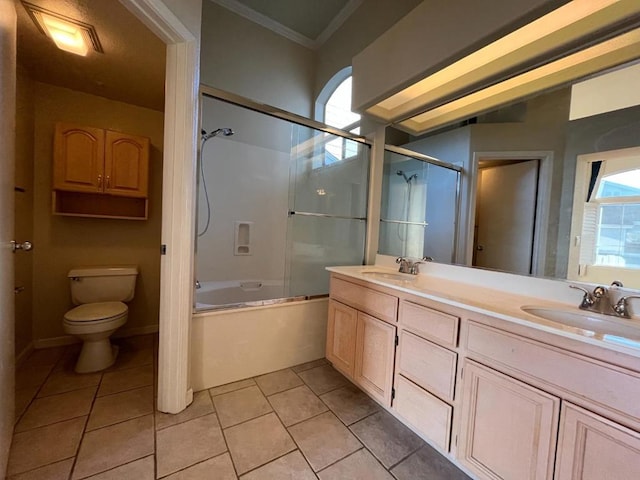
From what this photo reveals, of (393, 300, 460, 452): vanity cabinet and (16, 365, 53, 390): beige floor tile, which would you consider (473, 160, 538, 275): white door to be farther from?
(16, 365, 53, 390): beige floor tile

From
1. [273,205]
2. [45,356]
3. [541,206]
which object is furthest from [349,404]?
[45,356]

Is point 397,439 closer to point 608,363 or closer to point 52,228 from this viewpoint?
point 608,363

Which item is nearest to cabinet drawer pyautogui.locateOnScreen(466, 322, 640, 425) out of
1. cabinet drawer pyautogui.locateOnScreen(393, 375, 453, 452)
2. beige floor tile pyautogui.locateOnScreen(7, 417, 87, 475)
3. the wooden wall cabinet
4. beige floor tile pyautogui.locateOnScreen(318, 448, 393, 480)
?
cabinet drawer pyautogui.locateOnScreen(393, 375, 453, 452)

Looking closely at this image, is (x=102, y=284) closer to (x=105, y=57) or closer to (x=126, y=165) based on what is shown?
(x=126, y=165)

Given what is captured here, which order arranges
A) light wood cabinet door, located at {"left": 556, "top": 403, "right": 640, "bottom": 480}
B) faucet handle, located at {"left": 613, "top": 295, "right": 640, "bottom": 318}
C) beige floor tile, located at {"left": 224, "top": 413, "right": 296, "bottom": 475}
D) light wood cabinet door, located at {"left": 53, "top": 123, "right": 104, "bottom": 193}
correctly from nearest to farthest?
light wood cabinet door, located at {"left": 556, "top": 403, "right": 640, "bottom": 480} → faucet handle, located at {"left": 613, "top": 295, "right": 640, "bottom": 318} → beige floor tile, located at {"left": 224, "top": 413, "right": 296, "bottom": 475} → light wood cabinet door, located at {"left": 53, "top": 123, "right": 104, "bottom": 193}

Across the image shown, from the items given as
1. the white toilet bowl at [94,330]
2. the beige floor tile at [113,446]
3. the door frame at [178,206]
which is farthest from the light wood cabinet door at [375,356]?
the white toilet bowl at [94,330]

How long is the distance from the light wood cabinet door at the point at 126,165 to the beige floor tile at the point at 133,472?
1.97 m

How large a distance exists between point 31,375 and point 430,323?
265 centimetres

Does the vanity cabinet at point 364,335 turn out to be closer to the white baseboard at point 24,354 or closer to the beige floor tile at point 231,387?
the beige floor tile at point 231,387

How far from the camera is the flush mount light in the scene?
1461 mm

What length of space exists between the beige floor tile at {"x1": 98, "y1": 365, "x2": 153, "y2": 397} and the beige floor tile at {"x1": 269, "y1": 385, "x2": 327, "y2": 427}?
915 mm

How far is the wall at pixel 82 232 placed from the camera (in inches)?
86.0

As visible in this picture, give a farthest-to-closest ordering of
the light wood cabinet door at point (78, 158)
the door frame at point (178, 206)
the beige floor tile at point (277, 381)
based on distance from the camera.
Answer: the light wood cabinet door at point (78, 158) < the beige floor tile at point (277, 381) < the door frame at point (178, 206)

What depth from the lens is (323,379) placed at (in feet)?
6.56
